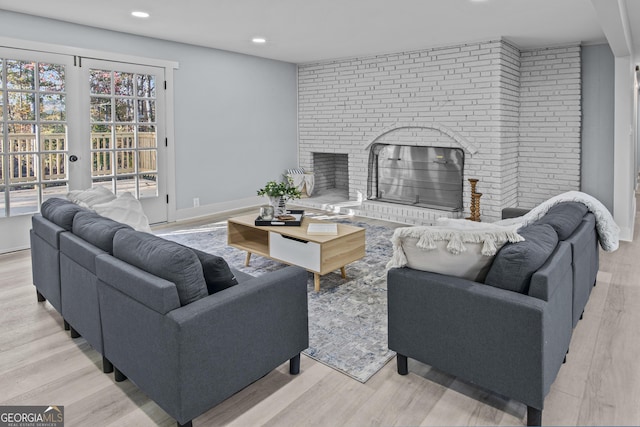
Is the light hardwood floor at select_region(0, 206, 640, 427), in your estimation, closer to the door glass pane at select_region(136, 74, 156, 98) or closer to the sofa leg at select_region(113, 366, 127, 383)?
the sofa leg at select_region(113, 366, 127, 383)

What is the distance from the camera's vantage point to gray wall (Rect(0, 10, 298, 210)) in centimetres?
552

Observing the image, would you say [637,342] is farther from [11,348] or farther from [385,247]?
[11,348]

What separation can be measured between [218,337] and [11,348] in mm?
1574

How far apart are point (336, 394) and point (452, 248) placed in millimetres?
879

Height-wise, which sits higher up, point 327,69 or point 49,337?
point 327,69

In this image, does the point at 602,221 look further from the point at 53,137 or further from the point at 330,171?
the point at 330,171

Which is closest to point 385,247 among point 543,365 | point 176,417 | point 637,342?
point 637,342

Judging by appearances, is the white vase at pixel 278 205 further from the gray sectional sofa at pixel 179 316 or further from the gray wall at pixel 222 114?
the gray wall at pixel 222 114

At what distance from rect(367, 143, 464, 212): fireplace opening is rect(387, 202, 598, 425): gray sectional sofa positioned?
369 cm

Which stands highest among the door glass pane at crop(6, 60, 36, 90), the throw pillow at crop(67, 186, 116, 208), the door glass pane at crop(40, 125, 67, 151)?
the door glass pane at crop(6, 60, 36, 90)

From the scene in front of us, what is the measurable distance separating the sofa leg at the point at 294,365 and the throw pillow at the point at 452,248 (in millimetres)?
701

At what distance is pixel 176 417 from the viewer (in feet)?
5.61

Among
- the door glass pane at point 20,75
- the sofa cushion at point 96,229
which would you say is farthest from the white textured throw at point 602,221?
the door glass pane at point 20,75

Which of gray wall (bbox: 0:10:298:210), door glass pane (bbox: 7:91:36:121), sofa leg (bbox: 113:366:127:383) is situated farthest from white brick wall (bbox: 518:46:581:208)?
door glass pane (bbox: 7:91:36:121)
